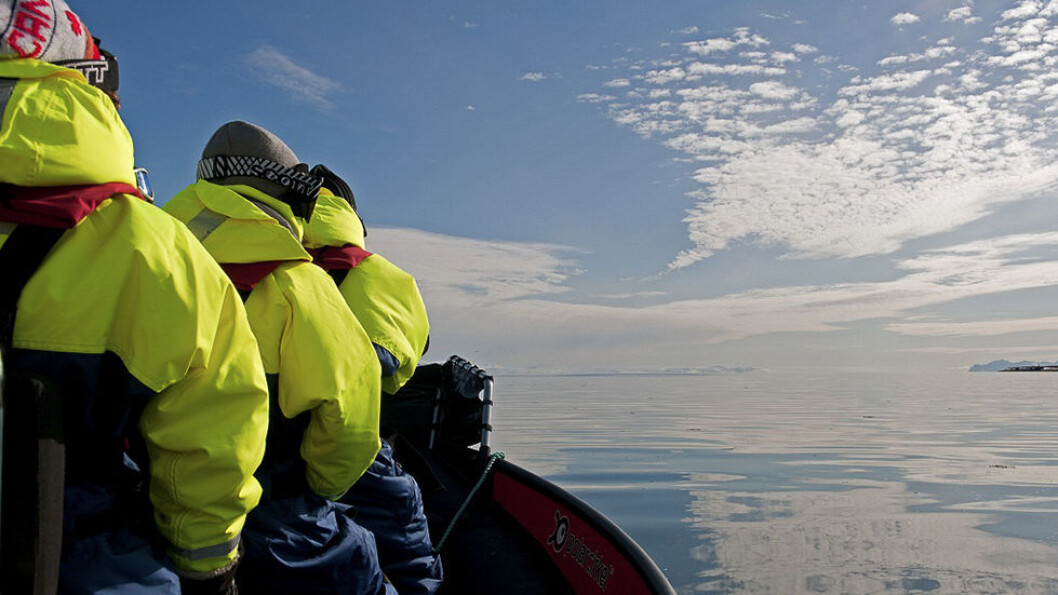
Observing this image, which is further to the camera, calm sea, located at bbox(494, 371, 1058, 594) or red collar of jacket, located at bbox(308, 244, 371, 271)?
calm sea, located at bbox(494, 371, 1058, 594)

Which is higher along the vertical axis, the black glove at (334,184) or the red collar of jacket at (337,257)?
the black glove at (334,184)

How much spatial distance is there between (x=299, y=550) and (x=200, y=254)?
1.17 meters

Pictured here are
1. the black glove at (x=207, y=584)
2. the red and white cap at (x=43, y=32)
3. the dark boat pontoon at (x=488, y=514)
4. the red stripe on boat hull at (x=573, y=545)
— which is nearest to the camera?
the red and white cap at (x=43, y=32)

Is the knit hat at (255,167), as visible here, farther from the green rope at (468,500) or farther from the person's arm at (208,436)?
the green rope at (468,500)

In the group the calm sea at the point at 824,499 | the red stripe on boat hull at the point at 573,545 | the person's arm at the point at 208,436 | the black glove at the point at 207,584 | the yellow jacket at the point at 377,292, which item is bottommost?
the calm sea at the point at 824,499

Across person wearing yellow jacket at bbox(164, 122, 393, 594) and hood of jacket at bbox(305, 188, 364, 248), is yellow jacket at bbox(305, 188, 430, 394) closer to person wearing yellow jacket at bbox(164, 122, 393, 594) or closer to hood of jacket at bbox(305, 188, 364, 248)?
hood of jacket at bbox(305, 188, 364, 248)

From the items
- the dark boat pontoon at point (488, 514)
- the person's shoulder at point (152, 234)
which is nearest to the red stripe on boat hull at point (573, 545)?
the dark boat pontoon at point (488, 514)

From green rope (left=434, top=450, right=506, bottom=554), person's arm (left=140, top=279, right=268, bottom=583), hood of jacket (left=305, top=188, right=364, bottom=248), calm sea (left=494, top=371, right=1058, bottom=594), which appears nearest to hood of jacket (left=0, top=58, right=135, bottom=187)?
person's arm (left=140, top=279, right=268, bottom=583)

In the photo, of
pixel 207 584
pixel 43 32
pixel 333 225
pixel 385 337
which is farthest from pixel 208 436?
pixel 333 225

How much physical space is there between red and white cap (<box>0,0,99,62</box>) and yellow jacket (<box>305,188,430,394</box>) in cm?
130

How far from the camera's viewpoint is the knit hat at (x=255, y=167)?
2.24m

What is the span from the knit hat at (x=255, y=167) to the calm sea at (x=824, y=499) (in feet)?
15.2

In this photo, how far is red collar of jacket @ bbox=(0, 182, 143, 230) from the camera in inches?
45.9

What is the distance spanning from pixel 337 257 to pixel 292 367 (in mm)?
829
